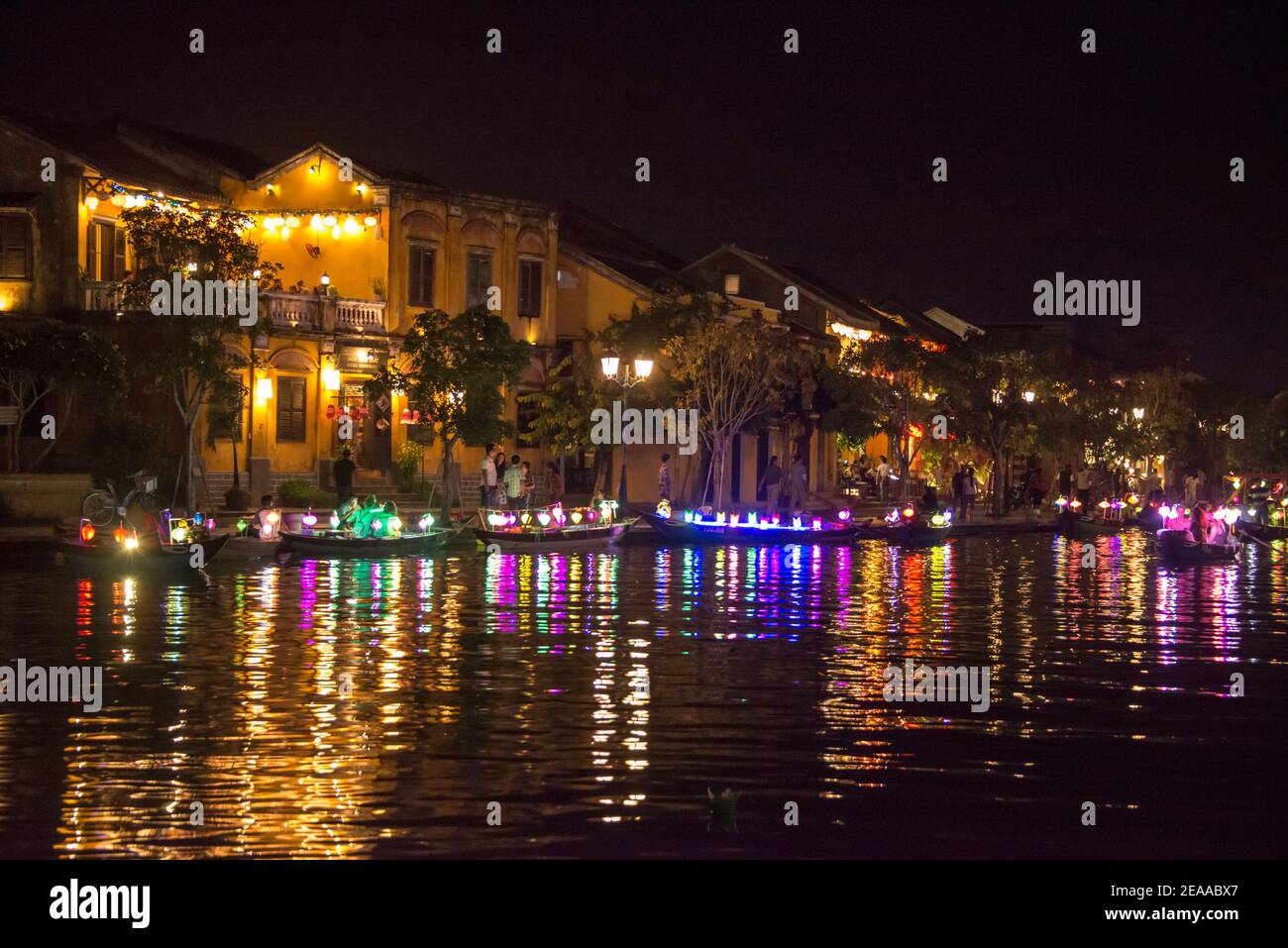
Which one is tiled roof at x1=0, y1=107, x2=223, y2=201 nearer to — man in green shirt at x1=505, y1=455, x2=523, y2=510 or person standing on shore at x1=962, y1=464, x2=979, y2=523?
man in green shirt at x1=505, y1=455, x2=523, y2=510

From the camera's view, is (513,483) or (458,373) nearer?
(513,483)

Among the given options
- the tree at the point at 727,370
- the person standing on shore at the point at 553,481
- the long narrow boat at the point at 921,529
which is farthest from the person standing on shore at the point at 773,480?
the person standing on shore at the point at 553,481

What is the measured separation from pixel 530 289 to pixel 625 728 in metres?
41.5

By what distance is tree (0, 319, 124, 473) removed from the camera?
3812cm

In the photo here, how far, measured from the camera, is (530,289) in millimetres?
54000

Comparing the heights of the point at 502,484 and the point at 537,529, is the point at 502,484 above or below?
above

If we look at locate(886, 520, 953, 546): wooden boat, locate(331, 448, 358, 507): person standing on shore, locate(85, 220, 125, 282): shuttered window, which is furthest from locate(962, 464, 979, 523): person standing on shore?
locate(85, 220, 125, 282): shuttered window

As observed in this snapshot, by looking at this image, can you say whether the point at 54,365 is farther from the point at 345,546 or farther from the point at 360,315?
the point at 360,315

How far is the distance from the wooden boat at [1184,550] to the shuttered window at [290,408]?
22.9 m

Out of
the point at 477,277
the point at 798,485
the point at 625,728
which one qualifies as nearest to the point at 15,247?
the point at 477,277

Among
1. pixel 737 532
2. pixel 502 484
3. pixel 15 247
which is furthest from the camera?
pixel 15 247

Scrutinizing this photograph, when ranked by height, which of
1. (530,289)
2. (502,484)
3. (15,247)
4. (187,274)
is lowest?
(502,484)
